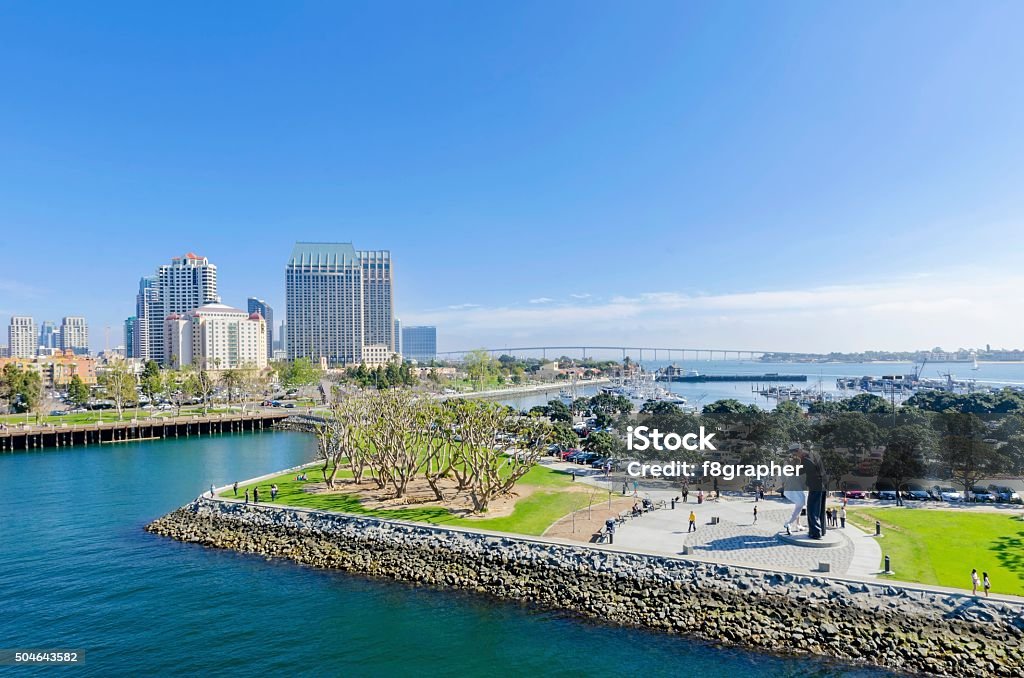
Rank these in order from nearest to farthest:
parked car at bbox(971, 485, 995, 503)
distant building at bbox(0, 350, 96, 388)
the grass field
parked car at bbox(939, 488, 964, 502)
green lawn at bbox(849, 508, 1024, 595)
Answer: green lawn at bbox(849, 508, 1024, 595) < parked car at bbox(971, 485, 995, 503) < parked car at bbox(939, 488, 964, 502) < the grass field < distant building at bbox(0, 350, 96, 388)

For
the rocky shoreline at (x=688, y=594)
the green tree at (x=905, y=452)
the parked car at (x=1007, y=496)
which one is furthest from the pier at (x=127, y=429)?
the parked car at (x=1007, y=496)

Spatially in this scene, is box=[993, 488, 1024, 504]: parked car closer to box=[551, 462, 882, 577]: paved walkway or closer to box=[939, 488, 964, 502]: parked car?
box=[939, 488, 964, 502]: parked car

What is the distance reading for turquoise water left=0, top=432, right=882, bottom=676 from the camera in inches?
790

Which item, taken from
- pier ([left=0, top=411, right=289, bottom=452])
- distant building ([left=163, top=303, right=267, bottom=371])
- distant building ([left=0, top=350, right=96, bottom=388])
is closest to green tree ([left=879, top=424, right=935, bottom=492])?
pier ([left=0, top=411, right=289, bottom=452])

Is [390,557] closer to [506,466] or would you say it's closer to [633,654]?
[633,654]

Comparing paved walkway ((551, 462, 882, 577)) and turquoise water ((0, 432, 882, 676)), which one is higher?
paved walkway ((551, 462, 882, 577))

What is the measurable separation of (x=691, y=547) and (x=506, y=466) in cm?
2088

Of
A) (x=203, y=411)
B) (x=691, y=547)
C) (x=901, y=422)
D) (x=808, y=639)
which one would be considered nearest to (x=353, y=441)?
(x=691, y=547)

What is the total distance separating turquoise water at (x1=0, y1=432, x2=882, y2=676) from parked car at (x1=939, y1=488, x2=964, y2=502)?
20.0m

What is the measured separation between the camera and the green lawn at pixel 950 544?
901 inches

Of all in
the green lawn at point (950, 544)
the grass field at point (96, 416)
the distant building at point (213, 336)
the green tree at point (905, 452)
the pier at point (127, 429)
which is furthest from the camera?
the distant building at point (213, 336)

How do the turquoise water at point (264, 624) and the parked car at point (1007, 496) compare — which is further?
the parked car at point (1007, 496)

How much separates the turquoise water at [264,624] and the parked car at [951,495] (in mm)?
20025

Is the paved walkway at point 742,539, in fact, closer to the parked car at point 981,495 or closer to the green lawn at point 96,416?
the parked car at point 981,495
